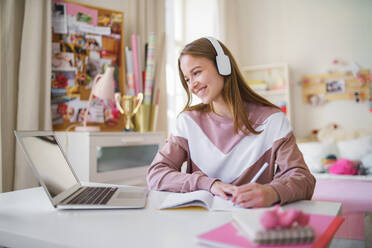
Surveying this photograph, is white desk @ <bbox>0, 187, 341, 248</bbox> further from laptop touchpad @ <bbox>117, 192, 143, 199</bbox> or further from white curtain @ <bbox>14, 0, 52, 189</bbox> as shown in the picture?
white curtain @ <bbox>14, 0, 52, 189</bbox>

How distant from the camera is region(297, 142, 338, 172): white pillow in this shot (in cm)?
270

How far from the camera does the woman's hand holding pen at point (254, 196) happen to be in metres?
0.78

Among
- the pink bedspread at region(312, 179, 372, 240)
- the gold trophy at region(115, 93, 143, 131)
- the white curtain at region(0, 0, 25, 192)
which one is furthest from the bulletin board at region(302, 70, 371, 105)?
the white curtain at region(0, 0, 25, 192)

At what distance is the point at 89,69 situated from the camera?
7.90 feet

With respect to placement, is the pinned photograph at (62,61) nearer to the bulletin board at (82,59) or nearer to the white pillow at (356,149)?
the bulletin board at (82,59)

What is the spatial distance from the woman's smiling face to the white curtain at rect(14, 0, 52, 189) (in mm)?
1165

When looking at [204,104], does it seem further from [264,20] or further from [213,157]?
[264,20]

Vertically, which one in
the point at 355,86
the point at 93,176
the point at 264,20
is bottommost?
the point at 93,176

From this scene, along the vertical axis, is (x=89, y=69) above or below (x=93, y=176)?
above

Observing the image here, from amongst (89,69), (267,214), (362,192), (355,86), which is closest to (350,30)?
(355,86)

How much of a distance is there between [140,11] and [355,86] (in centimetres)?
238

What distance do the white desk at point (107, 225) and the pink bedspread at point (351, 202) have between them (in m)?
1.28

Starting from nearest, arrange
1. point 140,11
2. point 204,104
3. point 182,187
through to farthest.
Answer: point 182,187, point 204,104, point 140,11

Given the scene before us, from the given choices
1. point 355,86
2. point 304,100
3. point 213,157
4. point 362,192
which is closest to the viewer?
point 213,157
